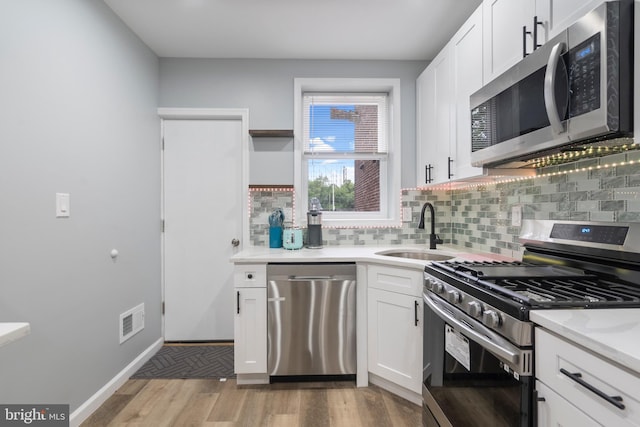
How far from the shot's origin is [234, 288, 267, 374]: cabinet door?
7.27ft

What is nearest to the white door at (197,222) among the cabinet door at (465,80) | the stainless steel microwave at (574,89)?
the cabinet door at (465,80)

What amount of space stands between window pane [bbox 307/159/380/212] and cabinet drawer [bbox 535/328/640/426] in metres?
2.11

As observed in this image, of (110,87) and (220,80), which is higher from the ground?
(220,80)

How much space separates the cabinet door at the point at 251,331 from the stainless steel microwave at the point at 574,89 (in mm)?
1726

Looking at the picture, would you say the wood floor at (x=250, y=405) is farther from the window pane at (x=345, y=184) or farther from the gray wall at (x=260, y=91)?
the gray wall at (x=260, y=91)

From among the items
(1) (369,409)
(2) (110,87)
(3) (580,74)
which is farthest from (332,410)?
(2) (110,87)

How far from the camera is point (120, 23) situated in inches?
90.0

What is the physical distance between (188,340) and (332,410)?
1.61m

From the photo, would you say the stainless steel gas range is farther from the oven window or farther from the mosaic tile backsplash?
the mosaic tile backsplash

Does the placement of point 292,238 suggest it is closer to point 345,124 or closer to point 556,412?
point 345,124

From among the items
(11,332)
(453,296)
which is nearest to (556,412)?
(453,296)

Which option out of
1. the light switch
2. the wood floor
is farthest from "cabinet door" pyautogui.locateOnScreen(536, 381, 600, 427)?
the light switch

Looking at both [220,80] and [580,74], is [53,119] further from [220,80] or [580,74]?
[580,74]
